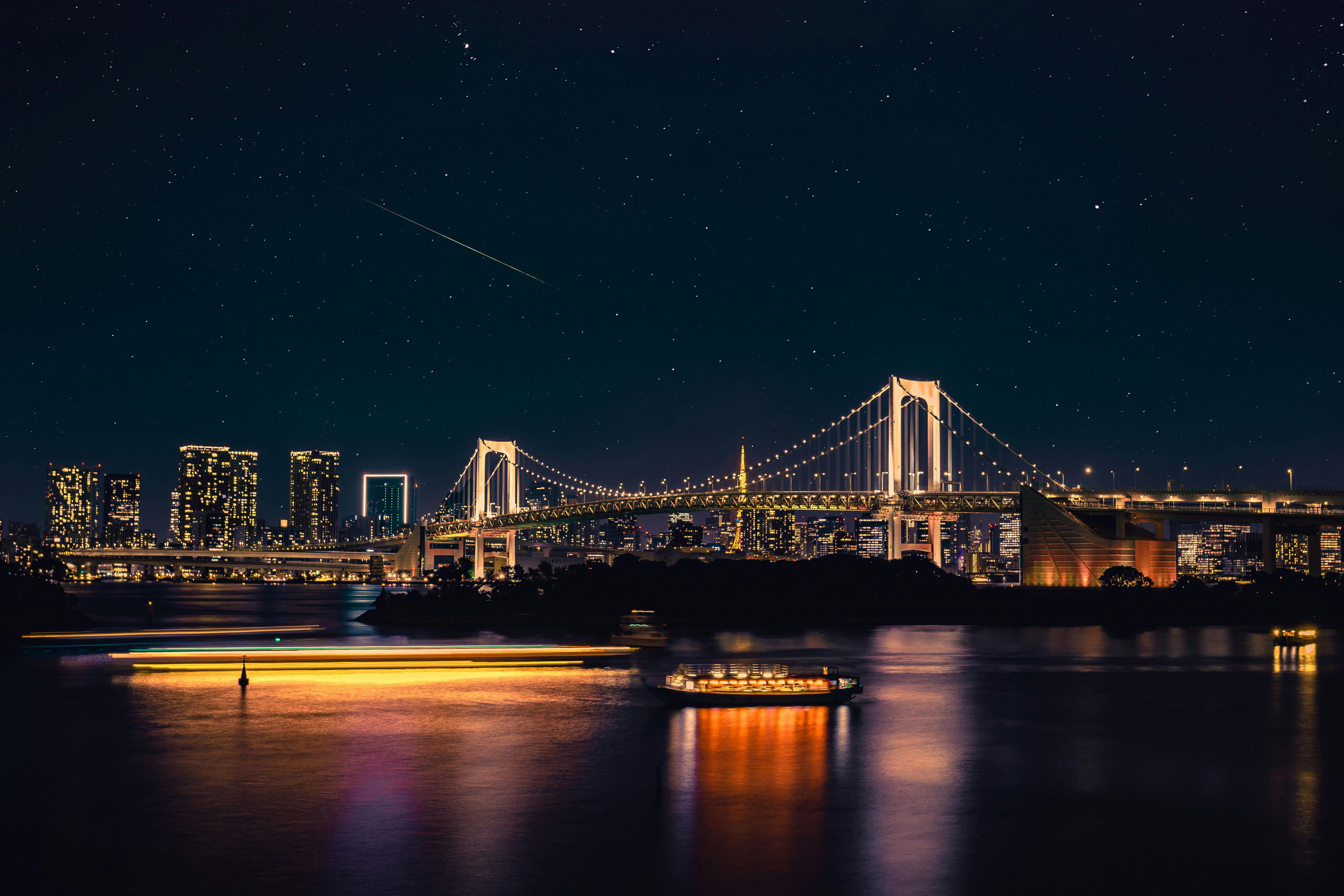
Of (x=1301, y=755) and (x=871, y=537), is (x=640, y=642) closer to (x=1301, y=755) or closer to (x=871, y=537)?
(x=1301, y=755)

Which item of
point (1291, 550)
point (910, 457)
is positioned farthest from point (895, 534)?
point (1291, 550)

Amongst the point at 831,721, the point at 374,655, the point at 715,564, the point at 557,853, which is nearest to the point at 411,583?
the point at 715,564

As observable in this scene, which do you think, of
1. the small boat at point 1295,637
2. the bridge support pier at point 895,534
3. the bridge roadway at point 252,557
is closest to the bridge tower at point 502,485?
the bridge roadway at point 252,557

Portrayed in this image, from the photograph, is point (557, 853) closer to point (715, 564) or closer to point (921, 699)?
point (921, 699)

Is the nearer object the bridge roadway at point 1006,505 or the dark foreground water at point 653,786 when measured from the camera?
the dark foreground water at point 653,786

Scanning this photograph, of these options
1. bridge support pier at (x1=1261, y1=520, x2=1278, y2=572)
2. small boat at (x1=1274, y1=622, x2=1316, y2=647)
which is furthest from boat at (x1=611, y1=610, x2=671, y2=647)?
bridge support pier at (x1=1261, y1=520, x2=1278, y2=572)

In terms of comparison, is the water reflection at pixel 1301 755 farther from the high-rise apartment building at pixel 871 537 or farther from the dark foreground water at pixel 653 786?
the high-rise apartment building at pixel 871 537

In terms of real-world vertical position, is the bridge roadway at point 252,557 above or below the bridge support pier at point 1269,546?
below
